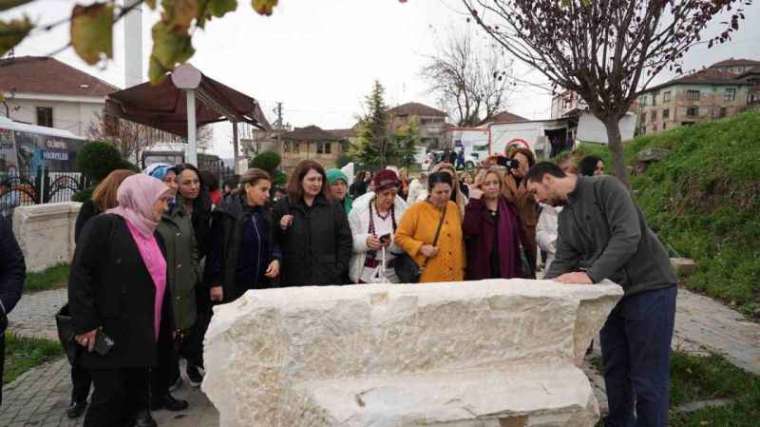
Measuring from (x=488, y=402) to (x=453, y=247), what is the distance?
1.73 metres

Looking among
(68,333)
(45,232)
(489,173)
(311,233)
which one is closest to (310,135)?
(45,232)

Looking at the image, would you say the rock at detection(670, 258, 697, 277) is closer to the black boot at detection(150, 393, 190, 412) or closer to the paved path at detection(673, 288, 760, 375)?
the paved path at detection(673, 288, 760, 375)

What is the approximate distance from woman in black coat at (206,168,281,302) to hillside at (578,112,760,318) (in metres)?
5.78

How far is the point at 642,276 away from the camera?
2930mm

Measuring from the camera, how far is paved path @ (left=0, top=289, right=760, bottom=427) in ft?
12.6

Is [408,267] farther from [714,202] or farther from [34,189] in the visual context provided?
[34,189]

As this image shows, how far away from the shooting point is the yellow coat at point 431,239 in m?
3.92

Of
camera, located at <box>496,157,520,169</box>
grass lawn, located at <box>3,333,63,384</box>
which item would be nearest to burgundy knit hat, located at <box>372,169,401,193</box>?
camera, located at <box>496,157,520,169</box>

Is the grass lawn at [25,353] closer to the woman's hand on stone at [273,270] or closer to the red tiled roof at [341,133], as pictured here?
the woman's hand on stone at [273,270]

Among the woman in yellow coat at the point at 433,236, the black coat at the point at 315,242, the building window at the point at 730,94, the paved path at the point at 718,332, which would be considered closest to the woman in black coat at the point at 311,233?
the black coat at the point at 315,242

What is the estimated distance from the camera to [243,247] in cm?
409

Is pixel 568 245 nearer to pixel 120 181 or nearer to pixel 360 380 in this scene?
pixel 360 380

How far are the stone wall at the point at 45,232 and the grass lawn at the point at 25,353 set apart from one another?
3.49m

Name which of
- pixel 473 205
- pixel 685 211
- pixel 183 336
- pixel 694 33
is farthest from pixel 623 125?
pixel 183 336
